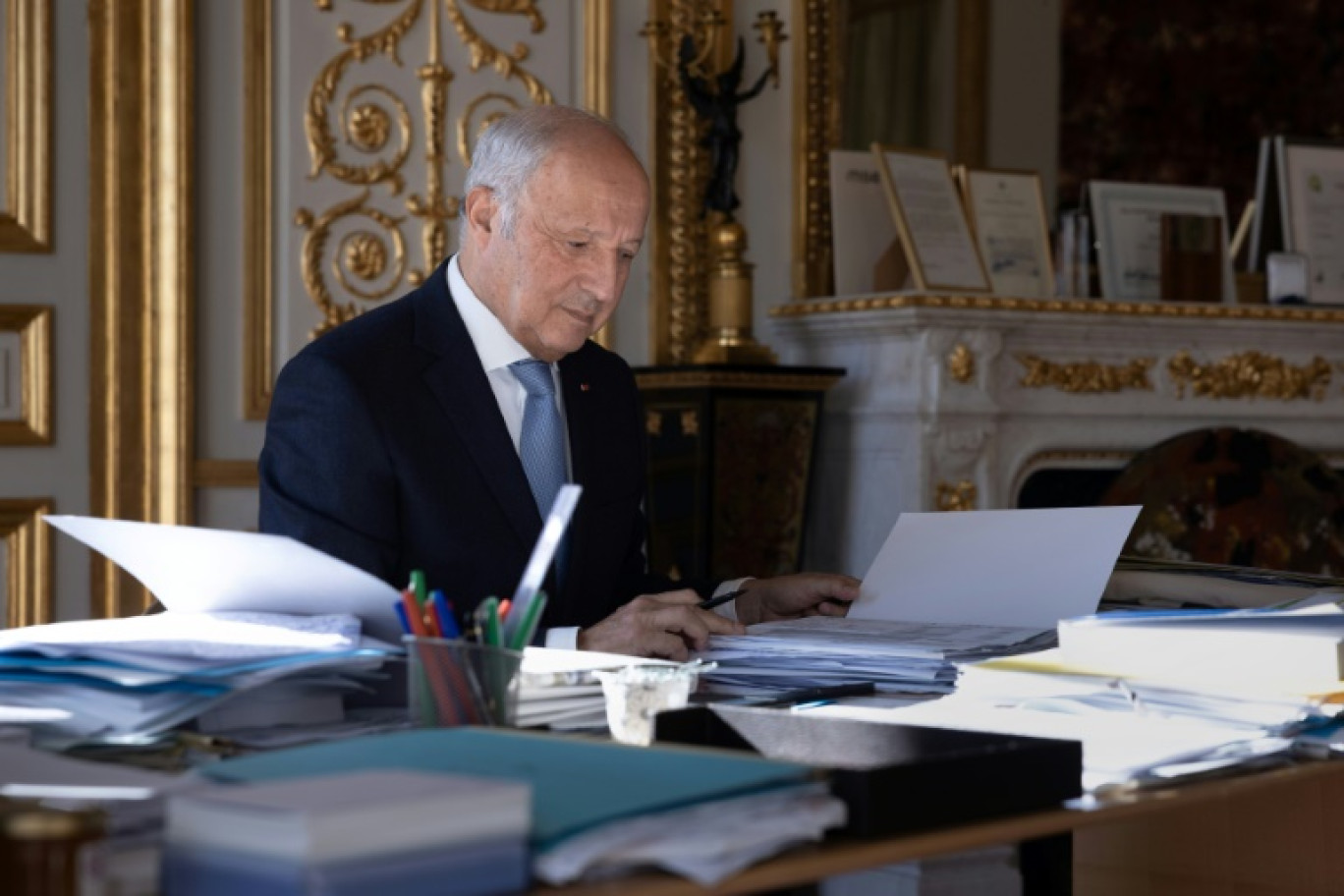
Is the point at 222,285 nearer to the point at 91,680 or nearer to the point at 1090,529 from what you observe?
the point at 1090,529

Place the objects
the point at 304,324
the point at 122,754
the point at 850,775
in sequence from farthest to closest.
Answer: the point at 304,324, the point at 122,754, the point at 850,775

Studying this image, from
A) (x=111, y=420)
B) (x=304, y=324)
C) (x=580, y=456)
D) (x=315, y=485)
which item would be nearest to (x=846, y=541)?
(x=304, y=324)

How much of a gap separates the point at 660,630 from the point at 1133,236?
344 cm

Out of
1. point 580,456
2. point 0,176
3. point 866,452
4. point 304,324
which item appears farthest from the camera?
point 866,452

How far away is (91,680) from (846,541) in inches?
134

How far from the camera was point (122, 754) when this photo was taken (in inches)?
46.4

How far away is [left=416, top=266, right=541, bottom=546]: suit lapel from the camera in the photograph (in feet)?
6.90

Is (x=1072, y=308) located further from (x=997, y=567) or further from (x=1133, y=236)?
(x=997, y=567)

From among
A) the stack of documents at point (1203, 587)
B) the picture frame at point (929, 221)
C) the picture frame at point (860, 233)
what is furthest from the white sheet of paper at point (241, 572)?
the picture frame at point (860, 233)

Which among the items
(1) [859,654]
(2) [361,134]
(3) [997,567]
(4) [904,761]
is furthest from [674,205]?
(4) [904,761]

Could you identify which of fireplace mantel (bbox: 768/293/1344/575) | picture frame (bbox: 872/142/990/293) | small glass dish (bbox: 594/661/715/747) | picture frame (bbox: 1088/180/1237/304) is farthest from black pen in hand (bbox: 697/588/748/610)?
picture frame (bbox: 1088/180/1237/304)

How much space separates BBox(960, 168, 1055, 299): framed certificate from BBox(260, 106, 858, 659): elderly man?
2.55 meters

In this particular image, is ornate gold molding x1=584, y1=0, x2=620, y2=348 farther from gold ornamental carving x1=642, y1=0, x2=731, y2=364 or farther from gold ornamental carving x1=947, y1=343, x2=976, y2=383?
gold ornamental carving x1=947, y1=343, x2=976, y2=383

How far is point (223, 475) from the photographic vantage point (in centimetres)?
414
